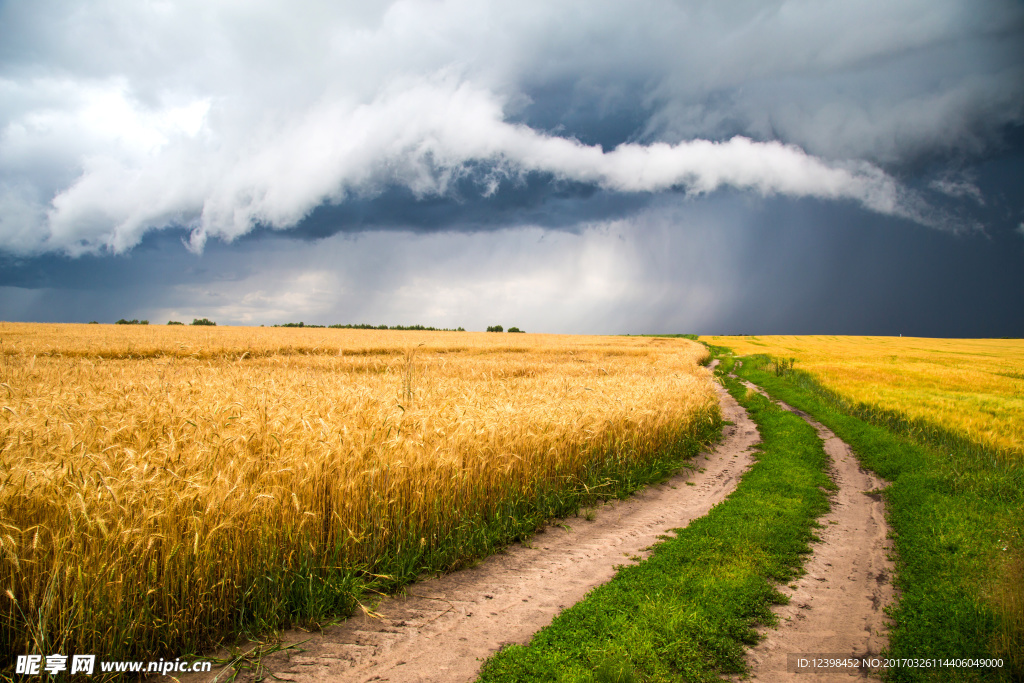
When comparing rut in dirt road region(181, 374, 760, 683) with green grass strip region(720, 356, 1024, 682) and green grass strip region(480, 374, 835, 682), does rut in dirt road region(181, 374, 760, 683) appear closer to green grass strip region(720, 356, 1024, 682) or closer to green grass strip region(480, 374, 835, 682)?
green grass strip region(480, 374, 835, 682)

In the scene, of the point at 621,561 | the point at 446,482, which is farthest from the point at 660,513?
the point at 446,482

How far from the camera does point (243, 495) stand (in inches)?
158

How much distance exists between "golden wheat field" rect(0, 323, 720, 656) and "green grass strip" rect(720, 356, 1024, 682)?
4.01m

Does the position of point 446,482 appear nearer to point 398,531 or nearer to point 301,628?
point 398,531

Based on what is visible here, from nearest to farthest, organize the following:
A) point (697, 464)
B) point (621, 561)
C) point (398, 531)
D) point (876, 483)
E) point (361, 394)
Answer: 1. point (398, 531)
2. point (621, 561)
3. point (361, 394)
4. point (876, 483)
5. point (697, 464)

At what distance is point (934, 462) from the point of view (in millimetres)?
9242

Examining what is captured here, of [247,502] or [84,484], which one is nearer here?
[84,484]

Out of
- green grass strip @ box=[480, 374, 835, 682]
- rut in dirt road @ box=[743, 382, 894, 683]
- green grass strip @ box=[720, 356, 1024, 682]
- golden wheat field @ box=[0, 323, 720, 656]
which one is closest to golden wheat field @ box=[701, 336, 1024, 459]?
green grass strip @ box=[720, 356, 1024, 682]

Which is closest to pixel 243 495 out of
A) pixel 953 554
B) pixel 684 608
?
pixel 684 608

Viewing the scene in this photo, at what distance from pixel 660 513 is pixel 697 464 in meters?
3.46

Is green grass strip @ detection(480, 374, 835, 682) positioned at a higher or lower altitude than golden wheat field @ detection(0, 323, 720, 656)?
lower

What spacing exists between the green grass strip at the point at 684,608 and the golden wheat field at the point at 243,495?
5.49ft

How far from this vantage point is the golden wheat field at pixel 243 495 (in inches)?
131

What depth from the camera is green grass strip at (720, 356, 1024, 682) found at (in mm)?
3836
